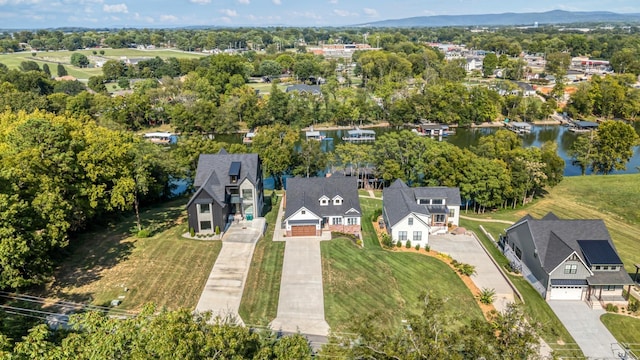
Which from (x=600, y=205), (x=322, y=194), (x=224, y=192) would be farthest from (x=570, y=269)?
(x=224, y=192)

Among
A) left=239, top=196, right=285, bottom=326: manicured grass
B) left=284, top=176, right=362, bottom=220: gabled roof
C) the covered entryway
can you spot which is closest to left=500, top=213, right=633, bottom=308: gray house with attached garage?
left=284, top=176, right=362, bottom=220: gabled roof

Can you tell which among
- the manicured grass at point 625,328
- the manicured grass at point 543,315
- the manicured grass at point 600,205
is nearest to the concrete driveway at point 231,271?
the manicured grass at point 543,315

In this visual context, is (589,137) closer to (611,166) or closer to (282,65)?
(611,166)

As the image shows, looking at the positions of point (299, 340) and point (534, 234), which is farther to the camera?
point (534, 234)

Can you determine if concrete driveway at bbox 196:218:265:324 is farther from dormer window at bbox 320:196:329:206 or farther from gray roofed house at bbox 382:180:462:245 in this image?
gray roofed house at bbox 382:180:462:245

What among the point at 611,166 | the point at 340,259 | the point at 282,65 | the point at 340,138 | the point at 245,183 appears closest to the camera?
the point at 340,259

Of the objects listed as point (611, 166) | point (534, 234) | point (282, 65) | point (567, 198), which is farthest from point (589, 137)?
point (282, 65)

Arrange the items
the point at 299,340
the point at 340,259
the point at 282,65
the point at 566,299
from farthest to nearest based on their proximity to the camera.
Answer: the point at 282,65, the point at 340,259, the point at 566,299, the point at 299,340
